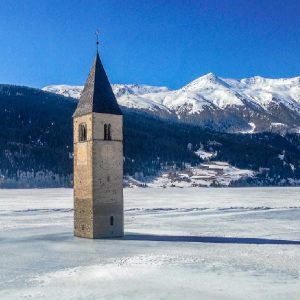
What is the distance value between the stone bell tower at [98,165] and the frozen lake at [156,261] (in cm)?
223

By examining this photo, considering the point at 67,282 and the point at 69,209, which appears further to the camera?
the point at 69,209

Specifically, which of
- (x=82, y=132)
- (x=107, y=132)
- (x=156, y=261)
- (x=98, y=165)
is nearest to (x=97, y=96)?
(x=107, y=132)

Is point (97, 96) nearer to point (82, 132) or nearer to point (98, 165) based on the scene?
point (82, 132)

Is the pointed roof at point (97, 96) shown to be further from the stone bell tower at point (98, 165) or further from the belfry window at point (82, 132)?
the belfry window at point (82, 132)

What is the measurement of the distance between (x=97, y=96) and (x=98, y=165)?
6.83m

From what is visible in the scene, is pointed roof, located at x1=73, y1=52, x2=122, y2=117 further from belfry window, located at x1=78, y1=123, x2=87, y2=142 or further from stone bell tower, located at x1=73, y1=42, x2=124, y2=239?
belfry window, located at x1=78, y1=123, x2=87, y2=142


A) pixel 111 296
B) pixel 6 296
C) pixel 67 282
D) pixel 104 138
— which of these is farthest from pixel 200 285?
pixel 104 138

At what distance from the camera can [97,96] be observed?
164 feet

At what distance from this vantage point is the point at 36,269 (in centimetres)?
3241

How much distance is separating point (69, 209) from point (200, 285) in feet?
170

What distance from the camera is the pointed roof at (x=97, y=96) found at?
1949 inches

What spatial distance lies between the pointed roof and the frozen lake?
12082 millimetres

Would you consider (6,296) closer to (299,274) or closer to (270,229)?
(299,274)

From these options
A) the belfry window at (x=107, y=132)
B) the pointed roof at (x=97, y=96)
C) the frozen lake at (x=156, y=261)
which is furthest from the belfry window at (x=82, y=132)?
the frozen lake at (x=156, y=261)
